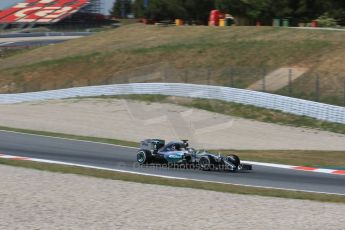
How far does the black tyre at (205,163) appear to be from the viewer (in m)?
17.1

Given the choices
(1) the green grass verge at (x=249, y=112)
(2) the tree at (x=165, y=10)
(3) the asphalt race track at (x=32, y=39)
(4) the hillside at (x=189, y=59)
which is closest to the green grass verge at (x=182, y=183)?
(1) the green grass verge at (x=249, y=112)

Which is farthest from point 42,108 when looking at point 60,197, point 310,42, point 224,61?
point 60,197

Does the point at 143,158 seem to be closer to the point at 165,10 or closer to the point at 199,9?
the point at 199,9

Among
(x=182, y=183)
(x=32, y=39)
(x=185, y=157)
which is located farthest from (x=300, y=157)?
(x=32, y=39)

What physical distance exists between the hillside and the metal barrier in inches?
62.1

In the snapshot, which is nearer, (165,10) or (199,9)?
(199,9)

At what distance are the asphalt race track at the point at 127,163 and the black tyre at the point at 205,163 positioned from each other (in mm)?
184

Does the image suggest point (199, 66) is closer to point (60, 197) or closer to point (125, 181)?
point (125, 181)

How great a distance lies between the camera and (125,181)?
15031 millimetres

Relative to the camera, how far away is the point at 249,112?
3234 cm

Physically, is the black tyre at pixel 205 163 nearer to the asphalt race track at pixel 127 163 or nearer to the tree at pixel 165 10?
the asphalt race track at pixel 127 163

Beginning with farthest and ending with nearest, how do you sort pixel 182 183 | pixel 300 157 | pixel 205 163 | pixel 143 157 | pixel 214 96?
pixel 214 96
pixel 300 157
pixel 143 157
pixel 205 163
pixel 182 183

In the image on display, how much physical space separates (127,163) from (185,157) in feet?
7.97

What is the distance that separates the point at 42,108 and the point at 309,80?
16.2 m
